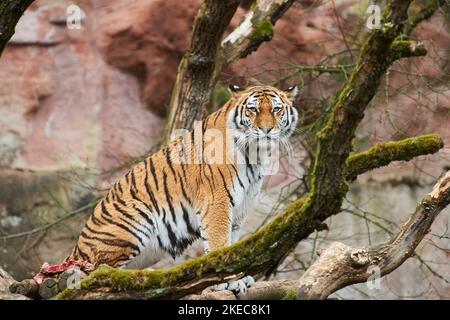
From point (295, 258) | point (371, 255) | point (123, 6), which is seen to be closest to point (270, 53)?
point (123, 6)

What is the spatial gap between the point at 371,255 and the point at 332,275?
41 cm

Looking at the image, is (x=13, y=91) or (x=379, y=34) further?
(x=13, y=91)

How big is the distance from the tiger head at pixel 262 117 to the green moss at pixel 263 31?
1.50 meters

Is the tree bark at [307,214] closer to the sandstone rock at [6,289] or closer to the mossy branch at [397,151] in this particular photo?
the mossy branch at [397,151]

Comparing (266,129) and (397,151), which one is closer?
(397,151)

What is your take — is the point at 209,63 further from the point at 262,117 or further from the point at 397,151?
the point at 397,151

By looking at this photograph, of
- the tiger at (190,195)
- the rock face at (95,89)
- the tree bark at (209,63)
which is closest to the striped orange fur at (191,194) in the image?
the tiger at (190,195)

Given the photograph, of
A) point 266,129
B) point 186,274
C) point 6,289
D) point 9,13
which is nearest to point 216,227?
point 266,129

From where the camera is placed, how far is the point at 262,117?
859 cm

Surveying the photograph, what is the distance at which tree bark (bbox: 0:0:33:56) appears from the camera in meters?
7.29

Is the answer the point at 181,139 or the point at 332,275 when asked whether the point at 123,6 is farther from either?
the point at 332,275

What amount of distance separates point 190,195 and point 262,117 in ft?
3.29

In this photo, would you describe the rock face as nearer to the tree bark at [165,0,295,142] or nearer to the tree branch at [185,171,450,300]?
the tree bark at [165,0,295,142]
